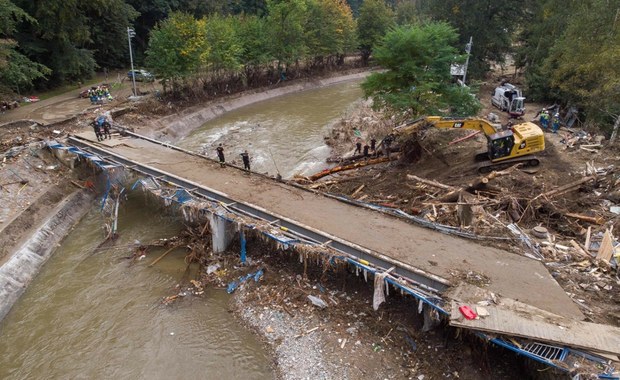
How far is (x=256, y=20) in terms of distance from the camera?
43.4 m

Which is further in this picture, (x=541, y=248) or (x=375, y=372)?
(x=541, y=248)

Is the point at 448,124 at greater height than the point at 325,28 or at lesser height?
lesser

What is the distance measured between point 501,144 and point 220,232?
1370 centimetres

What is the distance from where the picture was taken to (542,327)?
9047 mm

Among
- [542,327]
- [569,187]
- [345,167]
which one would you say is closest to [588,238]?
[569,187]

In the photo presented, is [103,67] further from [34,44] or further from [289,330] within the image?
[289,330]

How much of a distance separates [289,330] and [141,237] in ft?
30.6

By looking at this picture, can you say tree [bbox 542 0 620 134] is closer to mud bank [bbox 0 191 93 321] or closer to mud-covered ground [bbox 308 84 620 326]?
mud-covered ground [bbox 308 84 620 326]

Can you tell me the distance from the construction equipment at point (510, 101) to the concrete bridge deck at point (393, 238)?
69.4 feet

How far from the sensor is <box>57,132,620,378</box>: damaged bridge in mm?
9297

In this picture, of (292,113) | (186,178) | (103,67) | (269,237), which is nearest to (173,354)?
(269,237)

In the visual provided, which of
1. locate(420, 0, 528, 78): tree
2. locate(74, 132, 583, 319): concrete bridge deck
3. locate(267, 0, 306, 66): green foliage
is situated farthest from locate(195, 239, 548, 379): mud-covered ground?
locate(267, 0, 306, 66): green foliage

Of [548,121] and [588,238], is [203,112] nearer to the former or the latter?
[548,121]

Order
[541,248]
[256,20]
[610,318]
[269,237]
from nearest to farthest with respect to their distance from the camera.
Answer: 1. [610,318]
2. [541,248]
3. [269,237]
4. [256,20]
